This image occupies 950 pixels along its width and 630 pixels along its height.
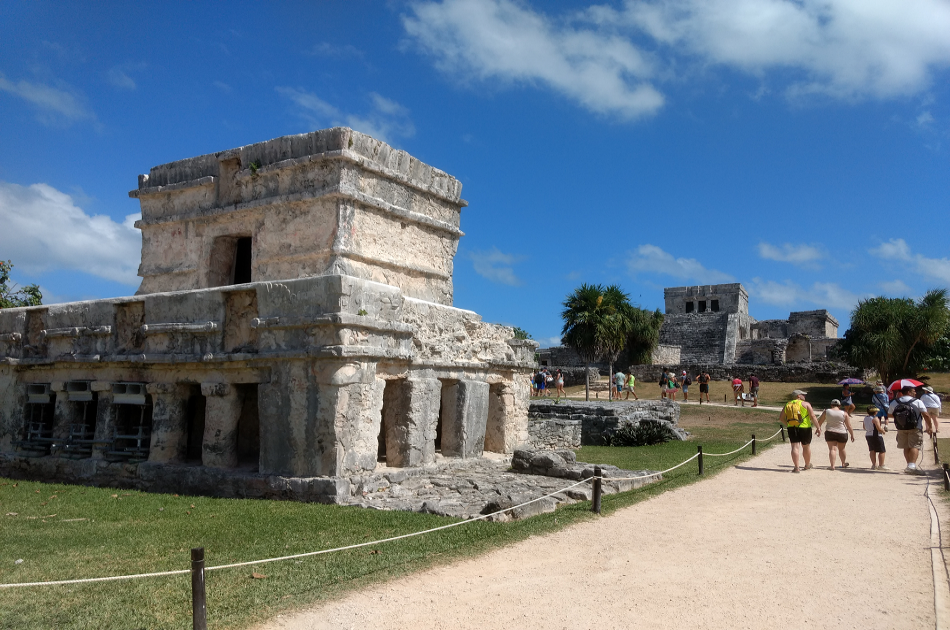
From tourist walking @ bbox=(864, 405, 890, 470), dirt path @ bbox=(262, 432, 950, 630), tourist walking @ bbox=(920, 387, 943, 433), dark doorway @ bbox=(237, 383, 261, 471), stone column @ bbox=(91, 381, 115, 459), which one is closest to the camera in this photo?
dirt path @ bbox=(262, 432, 950, 630)

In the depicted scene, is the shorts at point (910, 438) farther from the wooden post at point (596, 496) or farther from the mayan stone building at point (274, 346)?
the wooden post at point (596, 496)

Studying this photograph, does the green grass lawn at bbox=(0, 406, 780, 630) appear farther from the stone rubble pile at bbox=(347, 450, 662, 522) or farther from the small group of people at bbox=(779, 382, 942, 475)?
the small group of people at bbox=(779, 382, 942, 475)

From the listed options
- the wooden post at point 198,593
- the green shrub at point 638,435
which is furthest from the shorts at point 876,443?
the wooden post at point 198,593

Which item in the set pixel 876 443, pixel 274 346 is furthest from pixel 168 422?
pixel 876 443

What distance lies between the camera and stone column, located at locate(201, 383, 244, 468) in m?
9.55

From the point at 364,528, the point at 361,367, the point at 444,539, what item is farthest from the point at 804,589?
the point at 361,367

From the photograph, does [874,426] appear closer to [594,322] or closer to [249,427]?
[249,427]

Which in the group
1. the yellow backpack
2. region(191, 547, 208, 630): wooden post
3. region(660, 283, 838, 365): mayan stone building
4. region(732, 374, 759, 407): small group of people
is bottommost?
region(191, 547, 208, 630): wooden post

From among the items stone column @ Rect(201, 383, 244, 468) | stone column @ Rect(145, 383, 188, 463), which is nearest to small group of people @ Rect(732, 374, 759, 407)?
stone column @ Rect(201, 383, 244, 468)

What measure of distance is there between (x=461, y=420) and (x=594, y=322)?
16524 millimetres

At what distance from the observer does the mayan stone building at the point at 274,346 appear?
8773 mm

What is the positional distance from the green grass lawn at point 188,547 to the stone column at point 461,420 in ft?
9.45

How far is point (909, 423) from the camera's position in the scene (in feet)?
37.3

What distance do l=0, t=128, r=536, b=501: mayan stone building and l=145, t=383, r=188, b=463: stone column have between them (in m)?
0.02
